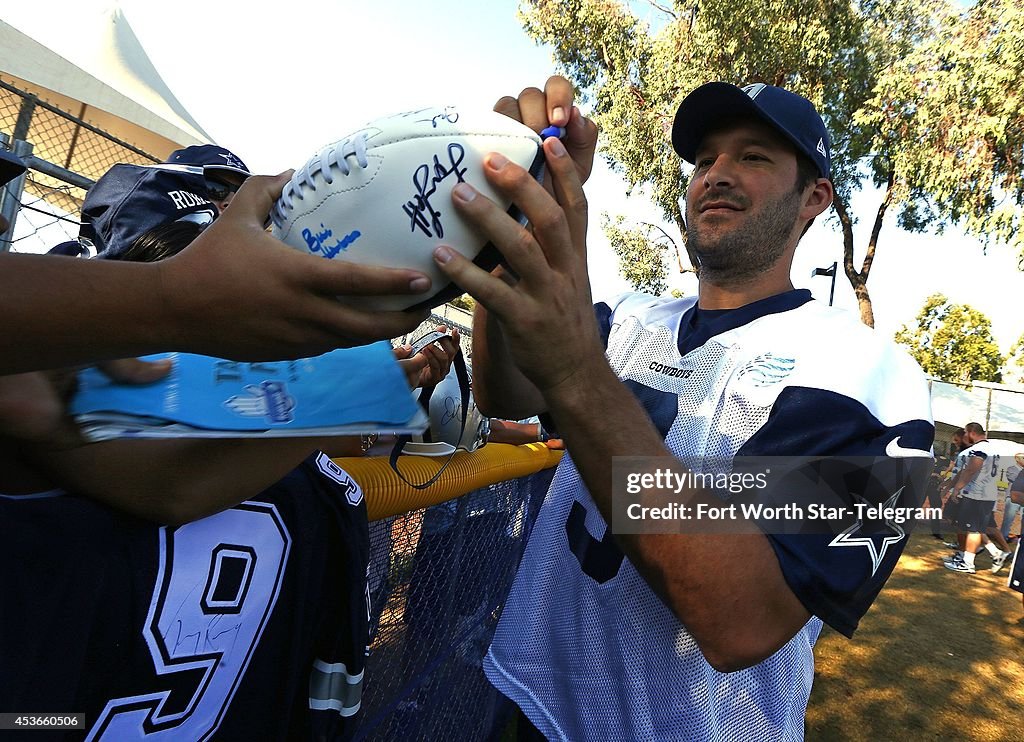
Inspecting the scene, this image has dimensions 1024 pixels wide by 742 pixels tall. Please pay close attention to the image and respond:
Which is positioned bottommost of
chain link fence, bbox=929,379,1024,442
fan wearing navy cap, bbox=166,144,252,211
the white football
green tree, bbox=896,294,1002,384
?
the white football

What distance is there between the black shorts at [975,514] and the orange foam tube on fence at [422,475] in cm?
966

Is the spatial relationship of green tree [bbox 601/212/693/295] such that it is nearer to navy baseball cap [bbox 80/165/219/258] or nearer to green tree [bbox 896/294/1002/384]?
navy baseball cap [bbox 80/165/219/258]

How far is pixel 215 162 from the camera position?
1958 millimetres

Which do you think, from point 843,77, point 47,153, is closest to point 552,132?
point 47,153

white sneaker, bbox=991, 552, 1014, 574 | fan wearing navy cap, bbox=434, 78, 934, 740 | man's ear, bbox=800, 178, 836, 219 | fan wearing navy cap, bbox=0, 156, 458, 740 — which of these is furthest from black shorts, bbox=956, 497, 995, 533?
fan wearing navy cap, bbox=0, 156, 458, 740

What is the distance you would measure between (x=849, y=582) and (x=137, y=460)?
130 cm

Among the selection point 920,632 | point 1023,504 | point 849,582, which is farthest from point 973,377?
point 849,582

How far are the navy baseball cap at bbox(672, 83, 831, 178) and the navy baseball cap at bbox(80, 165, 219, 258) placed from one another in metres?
1.43

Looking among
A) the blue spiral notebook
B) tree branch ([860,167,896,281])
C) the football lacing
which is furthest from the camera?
tree branch ([860,167,896,281])

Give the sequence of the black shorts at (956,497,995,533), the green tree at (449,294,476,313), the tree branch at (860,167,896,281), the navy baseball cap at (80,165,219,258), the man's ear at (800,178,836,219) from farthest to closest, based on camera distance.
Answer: the tree branch at (860,167,896,281)
the black shorts at (956,497,995,533)
the man's ear at (800,178,836,219)
the navy baseball cap at (80,165,219,258)
the green tree at (449,294,476,313)

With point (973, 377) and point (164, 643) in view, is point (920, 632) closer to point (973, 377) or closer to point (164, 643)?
point (164, 643)

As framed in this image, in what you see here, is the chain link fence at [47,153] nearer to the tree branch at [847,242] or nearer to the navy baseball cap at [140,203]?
the navy baseball cap at [140,203]

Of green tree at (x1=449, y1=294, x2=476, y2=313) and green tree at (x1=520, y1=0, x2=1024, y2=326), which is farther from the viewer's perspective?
green tree at (x1=520, y1=0, x2=1024, y2=326)
